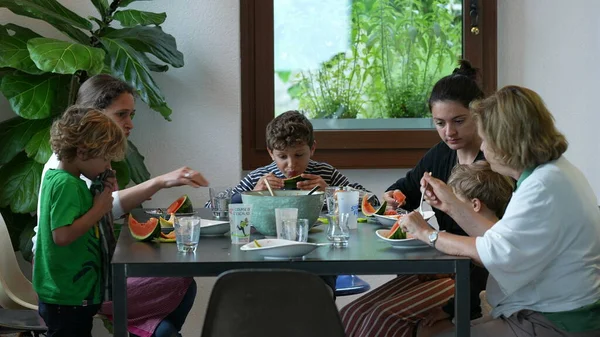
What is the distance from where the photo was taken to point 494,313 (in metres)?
2.47

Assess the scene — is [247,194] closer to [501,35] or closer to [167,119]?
[167,119]

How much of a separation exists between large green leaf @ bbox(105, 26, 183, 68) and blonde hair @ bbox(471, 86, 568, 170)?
6.81ft

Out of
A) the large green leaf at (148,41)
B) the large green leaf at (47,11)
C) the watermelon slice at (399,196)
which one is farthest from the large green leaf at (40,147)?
the watermelon slice at (399,196)

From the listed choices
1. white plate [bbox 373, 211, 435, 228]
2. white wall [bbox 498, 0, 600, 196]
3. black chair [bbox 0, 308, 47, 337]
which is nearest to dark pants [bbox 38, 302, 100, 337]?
black chair [bbox 0, 308, 47, 337]

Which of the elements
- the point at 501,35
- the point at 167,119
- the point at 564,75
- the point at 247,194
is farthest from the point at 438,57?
the point at 247,194

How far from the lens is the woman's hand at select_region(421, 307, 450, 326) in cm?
277

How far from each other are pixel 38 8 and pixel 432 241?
7.29ft

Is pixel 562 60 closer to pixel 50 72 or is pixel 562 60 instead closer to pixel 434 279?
pixel 434 279

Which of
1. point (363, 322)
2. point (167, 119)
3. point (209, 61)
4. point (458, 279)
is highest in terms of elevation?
point (209, 61)

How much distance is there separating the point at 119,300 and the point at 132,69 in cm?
186

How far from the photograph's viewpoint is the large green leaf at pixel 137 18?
158 inches

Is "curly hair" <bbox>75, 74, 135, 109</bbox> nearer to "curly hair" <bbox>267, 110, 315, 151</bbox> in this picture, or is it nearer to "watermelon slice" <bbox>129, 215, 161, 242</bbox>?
"curly hair" <bbox>267, 110, 315, 151</bbox>

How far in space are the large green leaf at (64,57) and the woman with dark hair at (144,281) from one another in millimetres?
251

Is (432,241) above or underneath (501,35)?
underneath
